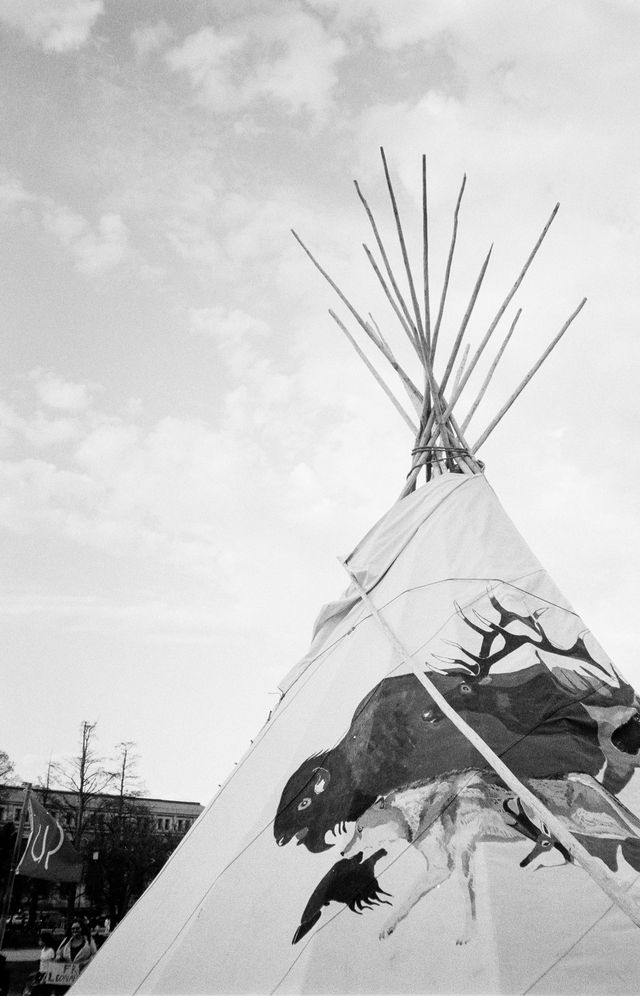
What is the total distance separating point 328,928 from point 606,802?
1.27m

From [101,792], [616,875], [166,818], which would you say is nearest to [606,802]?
[616,875]

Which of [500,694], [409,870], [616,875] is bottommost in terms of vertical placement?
[616,875]

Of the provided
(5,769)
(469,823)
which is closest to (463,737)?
(469,823)

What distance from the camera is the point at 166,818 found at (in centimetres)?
5594

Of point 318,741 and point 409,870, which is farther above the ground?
point 318,741

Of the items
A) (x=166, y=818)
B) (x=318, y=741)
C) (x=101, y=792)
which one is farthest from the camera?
(x=166, y=818)

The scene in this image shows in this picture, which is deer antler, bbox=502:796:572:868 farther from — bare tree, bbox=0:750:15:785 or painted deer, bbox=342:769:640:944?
bare tree, bbox=0:750:15:785

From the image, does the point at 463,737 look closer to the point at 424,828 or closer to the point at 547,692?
the point at 424,828

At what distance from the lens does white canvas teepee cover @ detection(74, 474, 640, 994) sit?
2441 millimetres

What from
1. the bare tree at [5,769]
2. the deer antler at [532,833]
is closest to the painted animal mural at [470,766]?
the deer antler at [532,833]

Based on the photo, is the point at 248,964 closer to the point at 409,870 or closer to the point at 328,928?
Answer: the point at 328,928

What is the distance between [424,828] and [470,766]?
333 millimetres

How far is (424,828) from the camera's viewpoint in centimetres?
281

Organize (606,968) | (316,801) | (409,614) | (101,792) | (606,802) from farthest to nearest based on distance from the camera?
(101,792) < (409,614) < (316,801) < (606,802) < (606,968)
